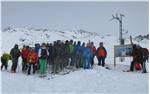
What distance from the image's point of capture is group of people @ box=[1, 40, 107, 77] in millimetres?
18922

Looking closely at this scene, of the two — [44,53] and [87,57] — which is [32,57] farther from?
[87,57]

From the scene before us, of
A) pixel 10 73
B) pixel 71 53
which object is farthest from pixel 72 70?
pixel 10 73

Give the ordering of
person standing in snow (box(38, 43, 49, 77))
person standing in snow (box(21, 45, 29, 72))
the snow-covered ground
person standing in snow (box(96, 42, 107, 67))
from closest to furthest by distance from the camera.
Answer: the snow-covered ground, person standing in snow (box(38, 43, 49, 77)), person standing in snow (box(21, 45, 29, 72)), person standing in snow (box(96, 42, 107, 67))

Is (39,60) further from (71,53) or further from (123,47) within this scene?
(123,47)

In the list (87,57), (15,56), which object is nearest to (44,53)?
(15,56)

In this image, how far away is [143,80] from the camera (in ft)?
55.7

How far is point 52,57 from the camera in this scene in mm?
19281

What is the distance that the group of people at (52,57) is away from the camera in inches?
745

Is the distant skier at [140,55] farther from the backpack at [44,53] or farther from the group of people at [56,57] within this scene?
the backpack at [44,53]

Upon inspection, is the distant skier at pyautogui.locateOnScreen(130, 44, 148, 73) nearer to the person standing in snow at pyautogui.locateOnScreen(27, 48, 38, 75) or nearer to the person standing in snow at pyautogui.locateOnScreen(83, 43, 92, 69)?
the person standing in snow at pyautogui.locateOnScreen(83, 43, 92, 69)

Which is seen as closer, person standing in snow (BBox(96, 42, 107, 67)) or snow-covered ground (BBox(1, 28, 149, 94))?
snow-covered ground (BBox(1, 28, 149, 94))

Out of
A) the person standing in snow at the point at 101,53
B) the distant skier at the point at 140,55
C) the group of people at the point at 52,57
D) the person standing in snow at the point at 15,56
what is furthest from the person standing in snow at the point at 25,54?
the distant skier at the point at 140,55

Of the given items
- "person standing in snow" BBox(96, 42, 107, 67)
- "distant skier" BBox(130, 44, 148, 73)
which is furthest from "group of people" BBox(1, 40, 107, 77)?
"distant skier" BBox(130, 44, 148, 73)

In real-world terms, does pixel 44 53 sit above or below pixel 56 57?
above
